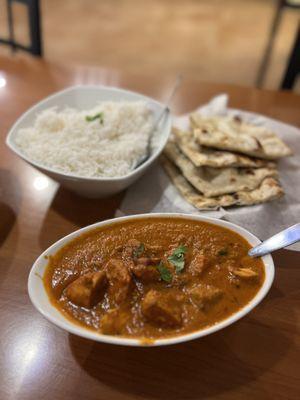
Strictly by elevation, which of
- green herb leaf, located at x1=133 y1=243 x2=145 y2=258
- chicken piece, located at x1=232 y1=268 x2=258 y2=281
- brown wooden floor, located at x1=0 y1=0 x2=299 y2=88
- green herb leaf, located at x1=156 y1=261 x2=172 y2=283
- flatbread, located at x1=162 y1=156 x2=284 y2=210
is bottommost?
brown wooden floor, located at x1=0 y1=0 x2=299 y2=88

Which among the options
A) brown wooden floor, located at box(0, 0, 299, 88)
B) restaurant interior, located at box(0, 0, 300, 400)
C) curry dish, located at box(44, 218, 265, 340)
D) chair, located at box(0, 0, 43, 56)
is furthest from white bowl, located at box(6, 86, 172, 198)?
brown wooden floor, located at box(0, 0, 299, 88)

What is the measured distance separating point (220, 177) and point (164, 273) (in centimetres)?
67

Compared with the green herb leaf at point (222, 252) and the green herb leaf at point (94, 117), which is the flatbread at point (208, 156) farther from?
the green herb leaf at point (222, 252)

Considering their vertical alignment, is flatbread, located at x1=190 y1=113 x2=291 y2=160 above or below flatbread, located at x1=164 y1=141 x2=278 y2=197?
above

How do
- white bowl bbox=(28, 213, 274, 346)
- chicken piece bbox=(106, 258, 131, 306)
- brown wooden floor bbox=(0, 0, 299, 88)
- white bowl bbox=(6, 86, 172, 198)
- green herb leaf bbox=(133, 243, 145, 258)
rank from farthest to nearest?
brown wooden floor bbox=(0, 0, 299, 88) < white bowl bbox=(6, 86, 172, 198) < green herb leaf bbox=(133, 243, 145, 258) < chicken piece bbox=(106, 258, 131, 306) < white bowl bbox=(28, 213, 274, 346)

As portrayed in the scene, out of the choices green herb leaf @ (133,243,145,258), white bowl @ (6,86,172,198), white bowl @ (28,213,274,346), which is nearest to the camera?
white bowl @ (28,213,274,346)

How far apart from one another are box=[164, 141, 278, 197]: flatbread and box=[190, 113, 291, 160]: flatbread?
0.09 metres

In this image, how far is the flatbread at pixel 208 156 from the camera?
1.68 m

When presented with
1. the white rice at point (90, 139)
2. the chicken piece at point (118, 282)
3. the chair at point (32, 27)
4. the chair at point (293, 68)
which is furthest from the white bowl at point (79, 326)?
the chair at point (32, 27)

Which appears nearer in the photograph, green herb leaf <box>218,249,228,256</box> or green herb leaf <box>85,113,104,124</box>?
green herb leaf <box>218,249,228,256</box>

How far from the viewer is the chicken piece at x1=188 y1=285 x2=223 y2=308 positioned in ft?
3.51

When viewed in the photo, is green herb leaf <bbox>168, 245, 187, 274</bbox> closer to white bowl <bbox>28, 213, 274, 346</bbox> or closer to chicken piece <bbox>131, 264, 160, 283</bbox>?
chicken piece <bbox>131, 264, 160, 283</bbox>

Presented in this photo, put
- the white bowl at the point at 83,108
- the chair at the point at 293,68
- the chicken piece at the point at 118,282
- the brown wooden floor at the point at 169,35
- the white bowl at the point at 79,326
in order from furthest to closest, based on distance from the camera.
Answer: the brown wooden floor at the point at 169,35 → the chair at the point at 293,68 → the white bowl at the point at 83,108 → the chicken piece at the point at 118,282 → the white bowl at the point at 79,326

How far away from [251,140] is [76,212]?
818 millimetres
